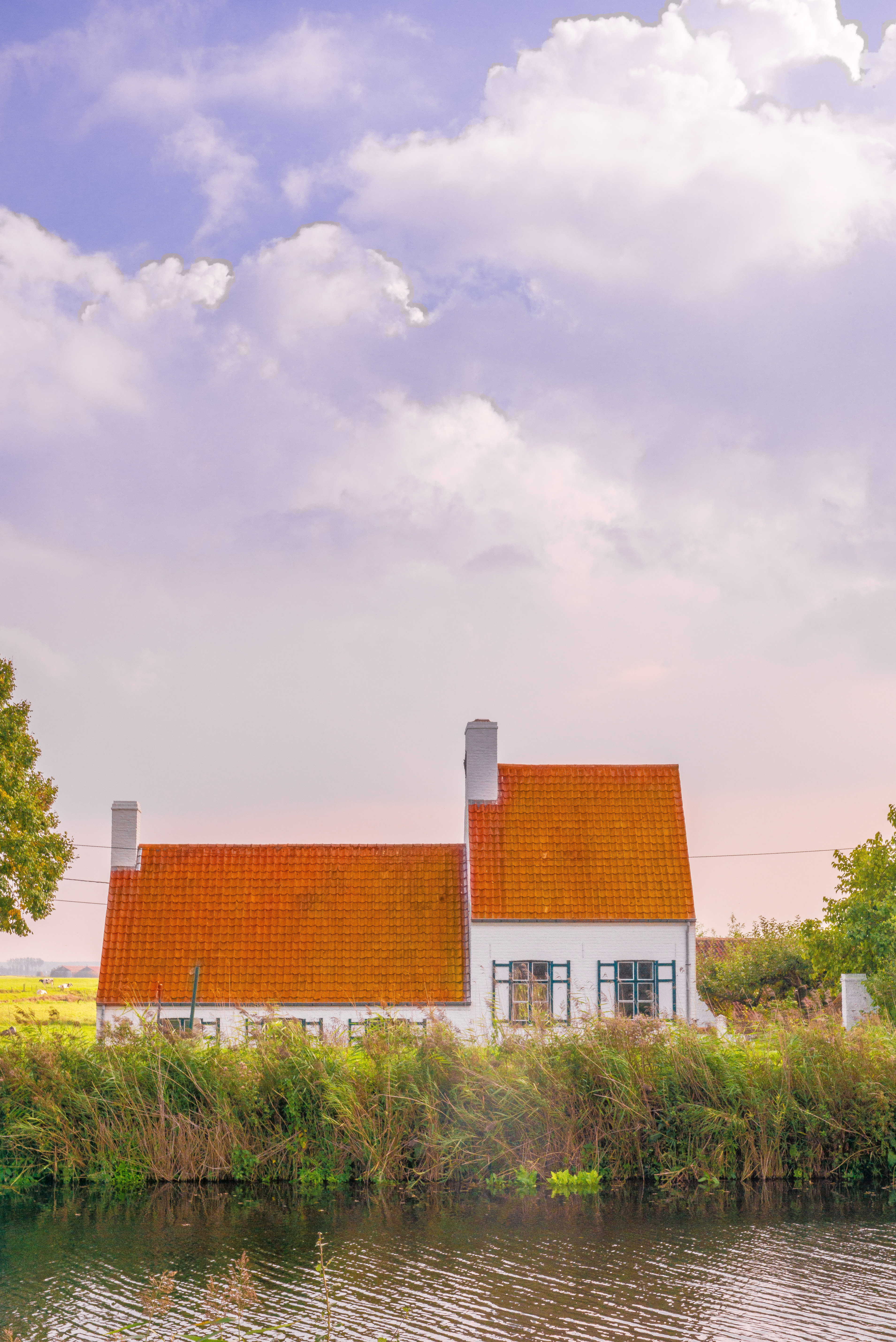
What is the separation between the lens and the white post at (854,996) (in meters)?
29.8

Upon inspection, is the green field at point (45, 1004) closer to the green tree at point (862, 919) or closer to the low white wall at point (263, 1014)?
the low white wall at point (263, 1014)

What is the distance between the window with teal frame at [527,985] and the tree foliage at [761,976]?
430 inches

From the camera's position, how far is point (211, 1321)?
1098cm

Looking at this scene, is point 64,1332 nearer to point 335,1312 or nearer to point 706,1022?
point 335,1312

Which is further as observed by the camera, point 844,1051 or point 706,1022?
point 706,1022

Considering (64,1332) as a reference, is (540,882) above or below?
above

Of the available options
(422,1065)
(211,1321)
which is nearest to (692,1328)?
(211,1321)

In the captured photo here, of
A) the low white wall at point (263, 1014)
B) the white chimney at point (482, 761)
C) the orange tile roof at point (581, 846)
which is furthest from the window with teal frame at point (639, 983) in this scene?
the white chimney at point (482, 761)

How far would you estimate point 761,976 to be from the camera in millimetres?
39906

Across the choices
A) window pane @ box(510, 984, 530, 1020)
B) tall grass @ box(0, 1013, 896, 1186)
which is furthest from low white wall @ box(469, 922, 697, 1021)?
tall grass @ box(0, 1013, 896, 1186)

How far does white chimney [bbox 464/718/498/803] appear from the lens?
32.4 meters

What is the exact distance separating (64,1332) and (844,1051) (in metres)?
13.6

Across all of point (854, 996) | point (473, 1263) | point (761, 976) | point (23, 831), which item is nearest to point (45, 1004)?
point (23, 831)

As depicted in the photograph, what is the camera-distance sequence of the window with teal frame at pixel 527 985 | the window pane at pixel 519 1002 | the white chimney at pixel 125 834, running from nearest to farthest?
the window pane at pixel 519 1002
the window with teal frame at pixel 527 985
the white chimney at pixel 125 834
